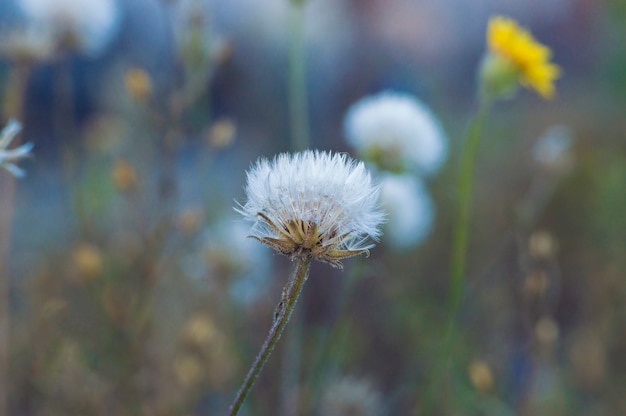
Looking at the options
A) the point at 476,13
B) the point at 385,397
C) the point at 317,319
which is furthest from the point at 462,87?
the point at 385,397

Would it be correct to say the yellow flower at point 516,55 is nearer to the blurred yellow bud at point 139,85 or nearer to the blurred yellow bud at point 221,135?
the blurred yellow bud at point 221,135

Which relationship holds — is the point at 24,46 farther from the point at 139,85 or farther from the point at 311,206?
the point at 311,206

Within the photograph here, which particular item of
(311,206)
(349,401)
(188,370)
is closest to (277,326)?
(311,206)

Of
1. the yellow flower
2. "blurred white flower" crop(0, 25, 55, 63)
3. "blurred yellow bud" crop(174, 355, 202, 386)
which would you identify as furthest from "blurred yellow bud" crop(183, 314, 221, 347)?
the yellow flower

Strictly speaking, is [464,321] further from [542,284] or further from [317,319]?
[542,284]

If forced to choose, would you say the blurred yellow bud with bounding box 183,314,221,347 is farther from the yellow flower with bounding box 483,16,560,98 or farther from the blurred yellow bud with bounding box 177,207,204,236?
the yellow flower with bounding box 483,16,560,98

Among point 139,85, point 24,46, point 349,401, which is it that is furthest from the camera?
point 349,401
